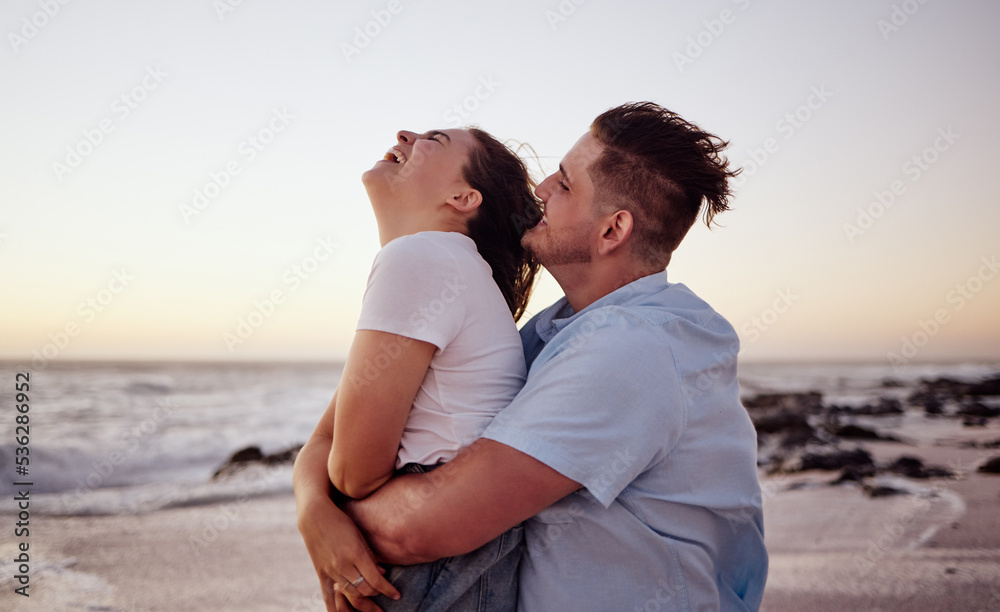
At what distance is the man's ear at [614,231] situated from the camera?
7.49 ft

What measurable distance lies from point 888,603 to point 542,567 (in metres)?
3.11

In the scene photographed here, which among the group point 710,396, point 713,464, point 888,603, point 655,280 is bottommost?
point 888,603

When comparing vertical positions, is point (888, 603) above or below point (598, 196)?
below

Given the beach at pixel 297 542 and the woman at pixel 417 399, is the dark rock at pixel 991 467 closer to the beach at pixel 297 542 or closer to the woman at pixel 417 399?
the beach at pixel 297 542

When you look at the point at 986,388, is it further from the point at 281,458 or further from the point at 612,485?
the point at 612,485

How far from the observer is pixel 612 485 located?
1.62 m

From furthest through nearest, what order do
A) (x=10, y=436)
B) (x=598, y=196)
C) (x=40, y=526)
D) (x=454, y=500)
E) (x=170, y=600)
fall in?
(x=10, y=436)
(x=40, y=526)
(x=170, y=600)
(x=598, y=196)
(x=454, y=500)

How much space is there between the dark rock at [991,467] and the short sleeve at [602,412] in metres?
7.49

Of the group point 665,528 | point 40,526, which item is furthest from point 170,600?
point 665,528

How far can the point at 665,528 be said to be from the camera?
178 cm

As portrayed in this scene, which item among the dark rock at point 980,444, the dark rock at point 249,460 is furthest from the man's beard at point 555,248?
the dark rock at point 980,444

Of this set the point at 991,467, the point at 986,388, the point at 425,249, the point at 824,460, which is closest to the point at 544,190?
the point at 425,249

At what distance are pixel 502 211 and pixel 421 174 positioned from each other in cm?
36

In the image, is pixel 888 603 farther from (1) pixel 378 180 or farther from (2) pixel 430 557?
(1) pixel 378 180
